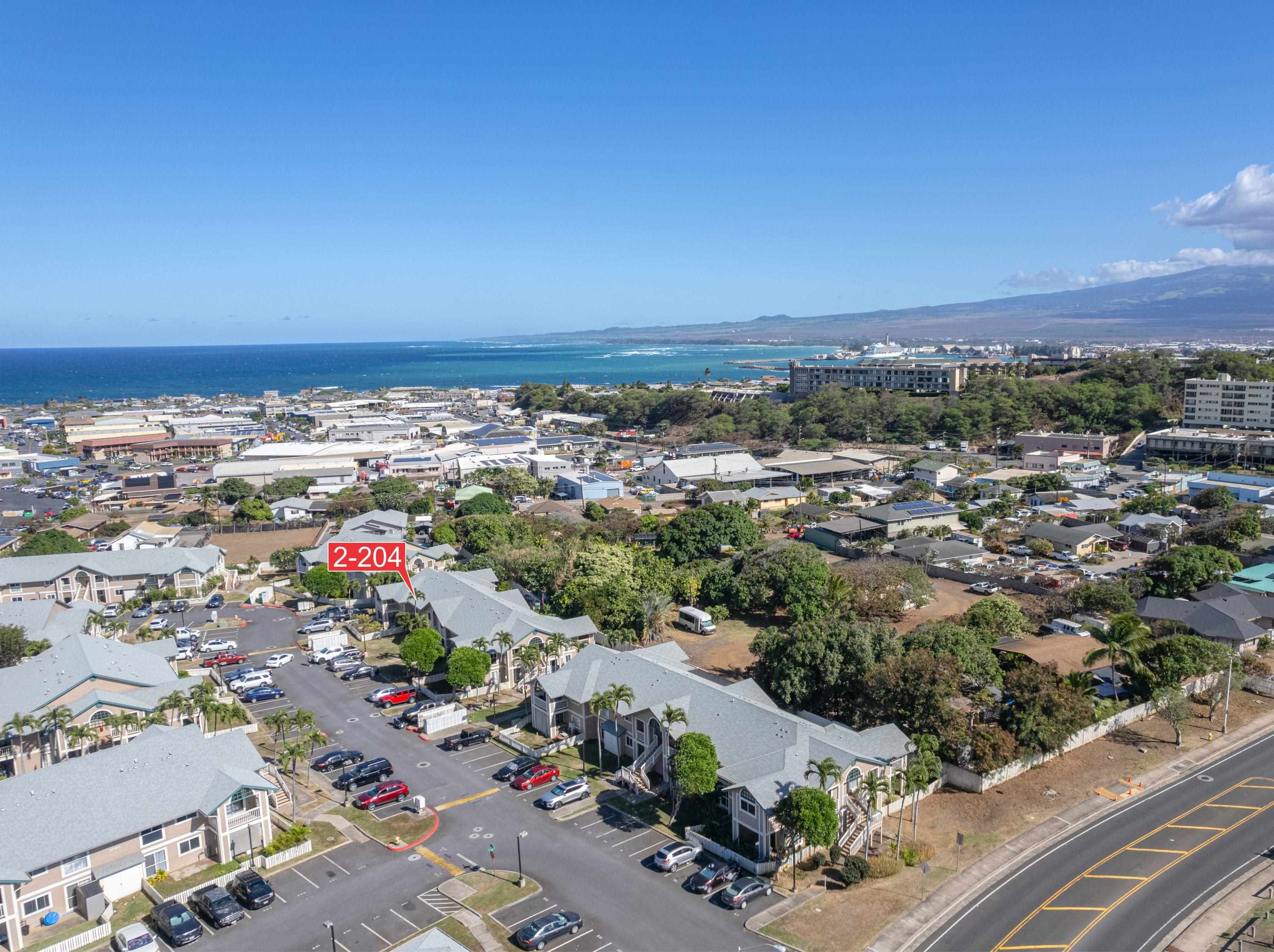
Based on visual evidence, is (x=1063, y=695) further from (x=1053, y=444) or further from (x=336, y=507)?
(x=1053, y=444)

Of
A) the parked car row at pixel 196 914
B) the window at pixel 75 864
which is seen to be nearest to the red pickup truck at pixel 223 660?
the window at pixel 75 864

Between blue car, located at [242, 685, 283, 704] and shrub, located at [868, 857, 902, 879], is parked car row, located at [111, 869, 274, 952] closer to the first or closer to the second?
blue car, located at [242, 685, 283, 704]

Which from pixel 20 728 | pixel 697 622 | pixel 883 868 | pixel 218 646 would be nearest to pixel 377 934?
pixel 883 868

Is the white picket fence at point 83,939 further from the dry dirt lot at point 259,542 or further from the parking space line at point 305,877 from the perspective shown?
the dry dirt lot at point 259,542

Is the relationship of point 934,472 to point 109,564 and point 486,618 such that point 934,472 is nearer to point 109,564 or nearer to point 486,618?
point 486,618

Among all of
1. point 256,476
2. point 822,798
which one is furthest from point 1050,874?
point 256,476
